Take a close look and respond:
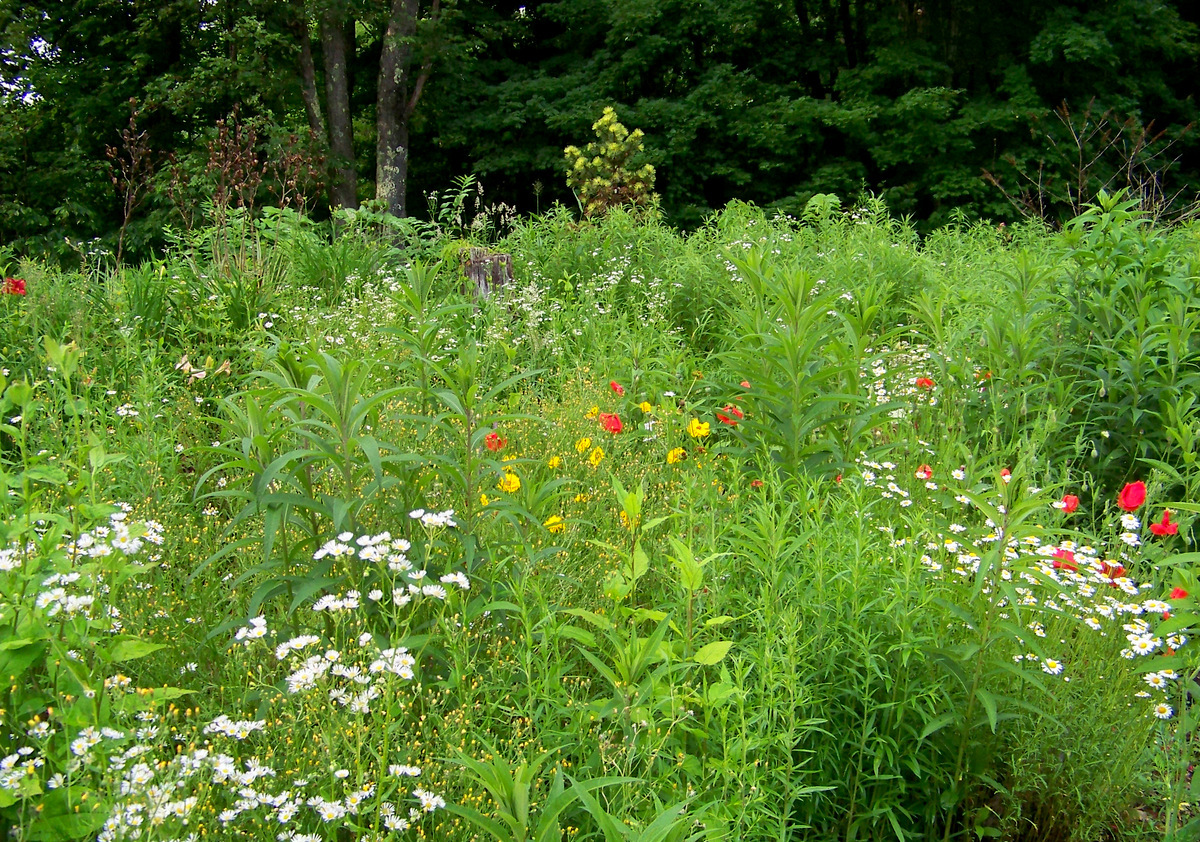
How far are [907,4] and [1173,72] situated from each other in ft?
17.6

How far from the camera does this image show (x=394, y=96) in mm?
15359

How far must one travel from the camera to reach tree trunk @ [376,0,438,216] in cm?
1515

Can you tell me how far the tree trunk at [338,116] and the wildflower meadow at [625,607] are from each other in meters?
11.7

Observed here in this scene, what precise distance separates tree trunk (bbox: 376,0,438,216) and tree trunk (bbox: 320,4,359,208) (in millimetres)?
537

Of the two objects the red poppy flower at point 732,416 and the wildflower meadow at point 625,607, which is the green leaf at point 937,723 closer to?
the wildflower meadow at point 625,607

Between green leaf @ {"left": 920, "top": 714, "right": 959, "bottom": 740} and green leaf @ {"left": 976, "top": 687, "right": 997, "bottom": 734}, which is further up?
green leaf @ {"left": 976, "top": 687, "right": 997, "bottom": 734}

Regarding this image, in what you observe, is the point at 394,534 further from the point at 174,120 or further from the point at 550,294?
the point at 174,120

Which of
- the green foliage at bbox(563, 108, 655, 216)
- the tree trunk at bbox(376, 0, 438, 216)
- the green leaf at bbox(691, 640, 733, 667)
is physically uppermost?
the tree trunk at bbox(376, 0, 438, 216)

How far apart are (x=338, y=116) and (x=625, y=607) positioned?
15.3 m

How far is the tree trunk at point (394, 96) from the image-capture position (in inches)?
596

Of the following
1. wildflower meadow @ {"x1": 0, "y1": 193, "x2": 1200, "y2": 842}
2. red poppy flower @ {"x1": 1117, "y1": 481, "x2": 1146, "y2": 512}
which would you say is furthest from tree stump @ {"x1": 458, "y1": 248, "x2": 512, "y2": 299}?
red poppy flower @ {"x1": 1117, "y1": 481, "x2": 1146, "y2": 512}

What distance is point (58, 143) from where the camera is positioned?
1628cm

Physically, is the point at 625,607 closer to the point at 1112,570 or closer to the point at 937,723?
the point at 937,723

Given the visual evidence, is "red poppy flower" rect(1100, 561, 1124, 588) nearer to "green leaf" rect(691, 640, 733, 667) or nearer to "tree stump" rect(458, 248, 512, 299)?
"green leaf" rect(691, 640, 733, 667)
